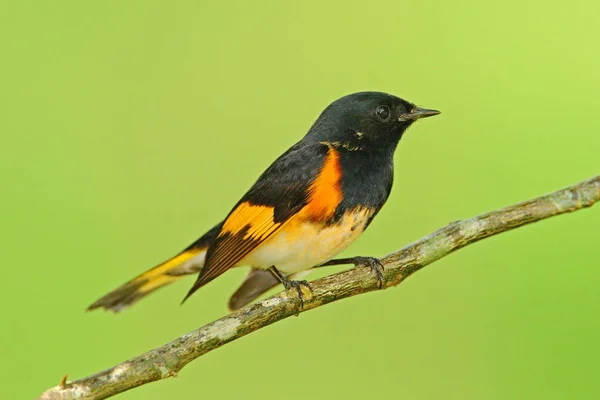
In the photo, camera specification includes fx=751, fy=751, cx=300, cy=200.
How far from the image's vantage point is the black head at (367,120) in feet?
11.2

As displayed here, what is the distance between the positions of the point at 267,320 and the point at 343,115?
3.69ft

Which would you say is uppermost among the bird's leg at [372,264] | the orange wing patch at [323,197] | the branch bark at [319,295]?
the orange wing patch at [323,197]

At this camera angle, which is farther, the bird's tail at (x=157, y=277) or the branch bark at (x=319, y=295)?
the bird's tail at (x=157, y=277)

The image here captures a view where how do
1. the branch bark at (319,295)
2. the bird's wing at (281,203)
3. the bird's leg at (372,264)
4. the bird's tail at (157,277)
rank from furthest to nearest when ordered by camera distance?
the bird's tail at (157,277) → the bird's wing at (281,203) → the bird's leg at (372,264) → the branch bark at (319,295)

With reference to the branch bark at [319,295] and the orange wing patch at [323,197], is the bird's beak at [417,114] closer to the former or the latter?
the orange wing patch at [323,197]

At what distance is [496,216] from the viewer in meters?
2.91

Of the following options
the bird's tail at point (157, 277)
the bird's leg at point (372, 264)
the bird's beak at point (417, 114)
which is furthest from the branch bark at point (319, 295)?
the bird's tail at point (157, 277)

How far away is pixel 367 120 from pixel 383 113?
9 cm

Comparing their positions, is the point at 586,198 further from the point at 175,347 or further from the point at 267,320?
the point at 175,347

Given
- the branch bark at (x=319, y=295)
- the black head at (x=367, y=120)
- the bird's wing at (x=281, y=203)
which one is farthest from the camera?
the black head at (x=367, y=120)

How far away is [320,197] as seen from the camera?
10.3ft

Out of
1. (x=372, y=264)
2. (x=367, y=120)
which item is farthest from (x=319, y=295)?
(x=367, y=120)

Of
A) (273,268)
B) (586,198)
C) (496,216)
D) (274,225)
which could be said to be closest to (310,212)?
(274,225)

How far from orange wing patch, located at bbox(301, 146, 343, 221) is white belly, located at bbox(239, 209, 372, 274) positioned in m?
0.05
